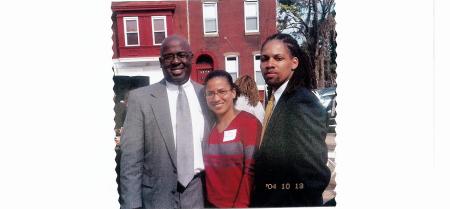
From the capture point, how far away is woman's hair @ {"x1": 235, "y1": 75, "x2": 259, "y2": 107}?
304 centimetres

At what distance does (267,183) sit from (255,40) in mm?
1140

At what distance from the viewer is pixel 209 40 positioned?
10.2 feet

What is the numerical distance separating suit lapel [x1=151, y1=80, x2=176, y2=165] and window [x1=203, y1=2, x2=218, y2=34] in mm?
573

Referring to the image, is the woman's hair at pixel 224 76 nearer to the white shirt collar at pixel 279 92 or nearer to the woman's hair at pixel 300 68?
the white shirt collar at pixel 279 92

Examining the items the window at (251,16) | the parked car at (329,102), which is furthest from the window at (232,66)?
the parked car at (329,102)

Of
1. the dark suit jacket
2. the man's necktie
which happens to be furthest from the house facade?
the dark suit jacket

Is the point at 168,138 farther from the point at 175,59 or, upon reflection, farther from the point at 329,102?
the point at 329,102

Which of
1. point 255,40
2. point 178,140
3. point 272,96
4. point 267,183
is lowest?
point 267,183

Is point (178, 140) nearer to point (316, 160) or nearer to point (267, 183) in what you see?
point (267, 183)

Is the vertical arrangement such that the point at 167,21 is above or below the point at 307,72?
above

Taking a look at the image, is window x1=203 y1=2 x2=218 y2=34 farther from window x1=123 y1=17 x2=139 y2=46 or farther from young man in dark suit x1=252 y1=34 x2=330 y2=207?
window x1=123 y1=17 x2=139 y2=46

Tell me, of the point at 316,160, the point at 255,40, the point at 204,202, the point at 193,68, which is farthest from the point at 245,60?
the point at 204,202

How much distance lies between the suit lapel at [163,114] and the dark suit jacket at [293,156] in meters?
0.69

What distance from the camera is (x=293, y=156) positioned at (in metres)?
3.06
